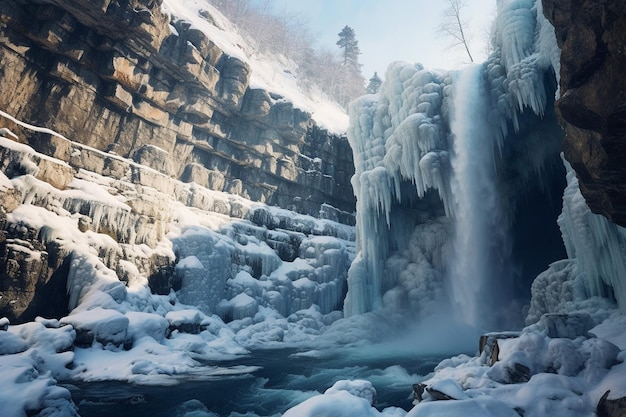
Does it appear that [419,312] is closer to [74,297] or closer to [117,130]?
[74,297]

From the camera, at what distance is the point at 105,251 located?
43.2ft

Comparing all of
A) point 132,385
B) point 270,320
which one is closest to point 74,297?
point 132,385

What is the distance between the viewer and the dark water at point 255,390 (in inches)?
252

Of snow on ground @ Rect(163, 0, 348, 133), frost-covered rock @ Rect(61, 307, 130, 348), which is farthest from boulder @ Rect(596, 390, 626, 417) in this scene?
snow on ground @ Rect(163, 0, 348, 133)

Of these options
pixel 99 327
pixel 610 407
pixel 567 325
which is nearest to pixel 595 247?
pixel 567 325

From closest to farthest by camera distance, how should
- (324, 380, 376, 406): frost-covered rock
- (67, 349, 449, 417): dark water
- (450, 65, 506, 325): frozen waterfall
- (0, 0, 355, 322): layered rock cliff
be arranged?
(324, 380, 376, 406): frost-covered rock → (67, 349, 449, 417): dark water → (0, 0, 355, 322): layered rock cliff → (450, 65, 506, 325): frozen waterfall

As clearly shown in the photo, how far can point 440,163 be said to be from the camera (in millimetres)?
15078

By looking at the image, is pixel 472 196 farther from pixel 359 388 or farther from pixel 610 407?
pixel 610 407

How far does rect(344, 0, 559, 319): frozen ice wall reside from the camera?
44.9 feet

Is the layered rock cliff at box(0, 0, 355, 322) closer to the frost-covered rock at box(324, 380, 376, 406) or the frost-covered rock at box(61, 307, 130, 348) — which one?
the frost-covered rock at box(61, 307, 130, 348)

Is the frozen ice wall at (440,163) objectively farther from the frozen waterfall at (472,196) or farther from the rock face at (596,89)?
the rock face at (596,89)

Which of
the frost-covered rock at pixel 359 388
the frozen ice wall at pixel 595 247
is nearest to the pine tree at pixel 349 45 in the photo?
the frozen ice wall at pixel 595 247

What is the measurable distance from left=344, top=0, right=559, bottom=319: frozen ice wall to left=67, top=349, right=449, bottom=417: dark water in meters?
6.15

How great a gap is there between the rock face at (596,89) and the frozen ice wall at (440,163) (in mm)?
9605
